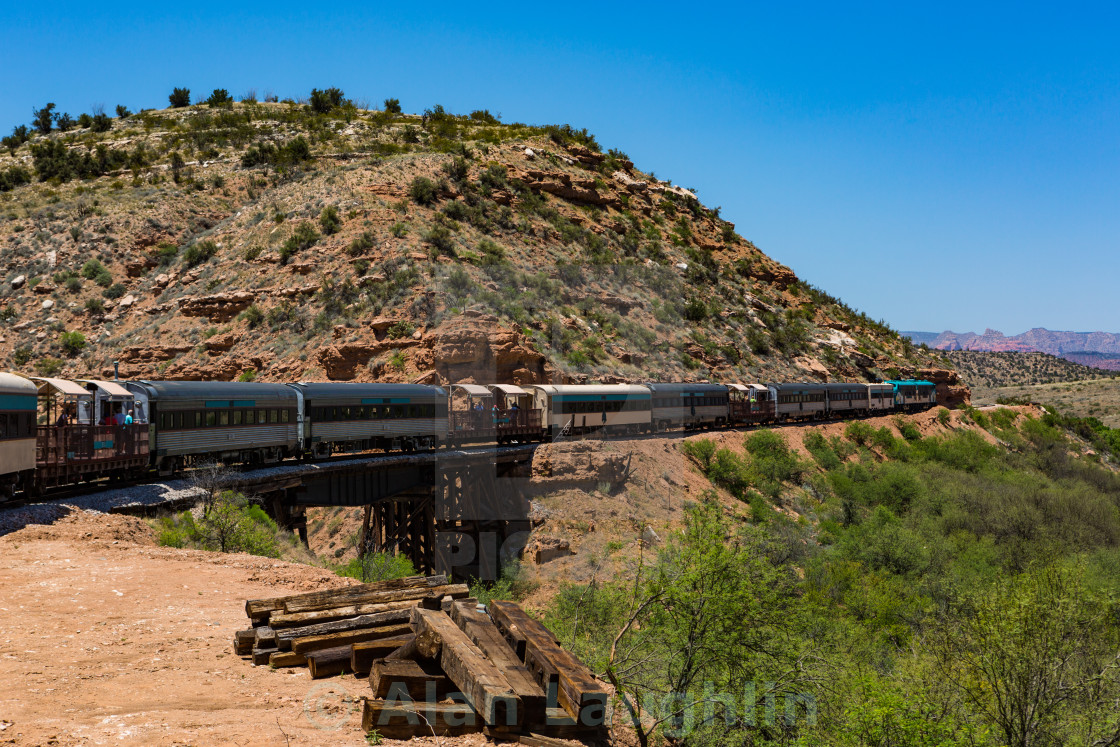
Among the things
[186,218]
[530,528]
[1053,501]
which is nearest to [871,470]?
[1053,501]

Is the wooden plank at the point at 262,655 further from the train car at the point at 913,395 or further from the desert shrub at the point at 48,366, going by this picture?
the train car at the point at 913,395

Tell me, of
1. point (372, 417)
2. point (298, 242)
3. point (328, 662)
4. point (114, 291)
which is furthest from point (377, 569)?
point (114, 291)

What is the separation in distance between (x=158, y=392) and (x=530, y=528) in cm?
1419

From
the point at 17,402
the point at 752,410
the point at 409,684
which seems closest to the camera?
the point at 409,684

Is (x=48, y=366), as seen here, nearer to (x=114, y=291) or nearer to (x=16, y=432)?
(x=114, y=291)

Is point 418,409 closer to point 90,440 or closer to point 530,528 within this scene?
point 530,528

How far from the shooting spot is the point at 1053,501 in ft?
114

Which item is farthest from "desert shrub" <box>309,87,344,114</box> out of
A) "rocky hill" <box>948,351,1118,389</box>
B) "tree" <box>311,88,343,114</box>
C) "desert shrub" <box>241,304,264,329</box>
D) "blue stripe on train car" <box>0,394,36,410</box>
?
"rocky hill" <box>948,351,1118,389</box>

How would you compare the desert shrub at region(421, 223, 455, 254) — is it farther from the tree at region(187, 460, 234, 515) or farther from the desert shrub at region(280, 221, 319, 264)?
the tree at region(187, 460, 234, 515)

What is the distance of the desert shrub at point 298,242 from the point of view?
158 ft

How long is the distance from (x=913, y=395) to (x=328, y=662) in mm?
69874

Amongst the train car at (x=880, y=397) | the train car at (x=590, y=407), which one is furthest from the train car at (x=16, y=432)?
the train car at (x=880, y=397)

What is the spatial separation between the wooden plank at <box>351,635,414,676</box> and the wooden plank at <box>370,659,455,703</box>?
590mm

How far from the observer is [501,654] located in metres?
6.85
